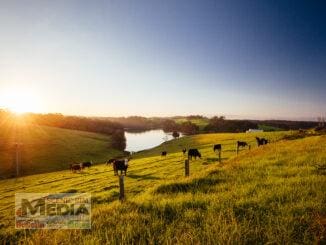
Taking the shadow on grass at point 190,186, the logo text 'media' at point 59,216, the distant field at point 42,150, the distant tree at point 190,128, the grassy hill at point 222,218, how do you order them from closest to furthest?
the grassy hill at point 222,218 → the logo text 'media' at point 59,216 → the shadow on grass at point 190,186 → the distant field at point 42,150 → the distant tree at point 190,128

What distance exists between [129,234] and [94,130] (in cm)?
16615

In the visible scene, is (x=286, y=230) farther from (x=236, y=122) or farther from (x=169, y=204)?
(x=236, y=122)

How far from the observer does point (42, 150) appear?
82000 millimetres

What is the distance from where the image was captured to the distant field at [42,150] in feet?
224

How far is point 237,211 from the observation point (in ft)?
23.4

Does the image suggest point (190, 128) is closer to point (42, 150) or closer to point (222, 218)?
point (42, 150)

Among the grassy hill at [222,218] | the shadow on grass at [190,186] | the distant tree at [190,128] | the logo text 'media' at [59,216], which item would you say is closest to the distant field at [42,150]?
the logo text 'media' at [59,216]

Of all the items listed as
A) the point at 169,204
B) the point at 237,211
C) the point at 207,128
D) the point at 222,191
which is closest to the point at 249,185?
the point at 222,191

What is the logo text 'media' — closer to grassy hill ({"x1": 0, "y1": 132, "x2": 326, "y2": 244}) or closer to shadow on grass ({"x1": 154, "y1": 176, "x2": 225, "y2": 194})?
grassy hill ({"x1": 0, "y1": 132, "x2": 326, "y2": 244})

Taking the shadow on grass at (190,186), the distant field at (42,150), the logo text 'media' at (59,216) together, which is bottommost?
the distant field at (42,150)

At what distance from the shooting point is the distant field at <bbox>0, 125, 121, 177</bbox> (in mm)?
68312

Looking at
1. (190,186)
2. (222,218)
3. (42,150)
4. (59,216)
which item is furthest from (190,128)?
(222,218)

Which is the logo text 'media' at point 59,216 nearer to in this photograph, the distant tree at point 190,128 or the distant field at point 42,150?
the distant field at point 42,150

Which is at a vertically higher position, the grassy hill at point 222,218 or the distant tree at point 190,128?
the grassy hill at point 222,218
